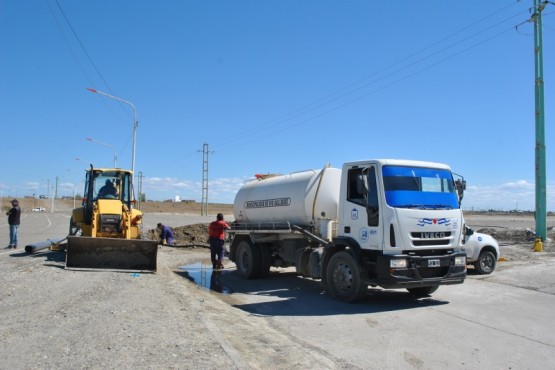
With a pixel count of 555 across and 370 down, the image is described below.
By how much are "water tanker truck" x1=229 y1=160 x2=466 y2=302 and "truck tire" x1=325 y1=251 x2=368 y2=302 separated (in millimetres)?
20

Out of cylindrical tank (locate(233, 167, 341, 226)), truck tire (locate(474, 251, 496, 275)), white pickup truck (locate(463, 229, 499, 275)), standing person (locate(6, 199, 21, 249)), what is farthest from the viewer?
standing person (locate(6, 199, 21, 249))

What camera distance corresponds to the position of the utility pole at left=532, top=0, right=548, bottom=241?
22.3 m

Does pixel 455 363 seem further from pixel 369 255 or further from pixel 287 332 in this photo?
pixel 369 255

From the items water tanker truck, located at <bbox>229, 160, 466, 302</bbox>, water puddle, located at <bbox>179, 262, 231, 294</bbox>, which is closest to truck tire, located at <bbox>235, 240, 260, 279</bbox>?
water puddle, located at <bbox>179, 262, 231, 294</bbox>

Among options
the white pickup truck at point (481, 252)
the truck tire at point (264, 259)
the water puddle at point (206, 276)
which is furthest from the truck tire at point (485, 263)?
the water puddle at point (206, 276)

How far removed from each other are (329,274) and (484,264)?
645 centimetres

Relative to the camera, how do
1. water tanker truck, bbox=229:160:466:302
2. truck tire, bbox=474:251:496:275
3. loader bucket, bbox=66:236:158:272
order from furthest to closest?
truck tire, bbox=474:251:496:275 < loader bucket, bbox=66:236:158:272 < water tanker truck, bbox=229:160:466:302

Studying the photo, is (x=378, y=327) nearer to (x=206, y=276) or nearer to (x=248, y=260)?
(x=248, y=260)

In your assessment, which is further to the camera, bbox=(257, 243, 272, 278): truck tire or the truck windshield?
bbox=(257, 243, 272, 278): truck tire

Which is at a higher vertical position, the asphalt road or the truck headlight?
the truck headlight

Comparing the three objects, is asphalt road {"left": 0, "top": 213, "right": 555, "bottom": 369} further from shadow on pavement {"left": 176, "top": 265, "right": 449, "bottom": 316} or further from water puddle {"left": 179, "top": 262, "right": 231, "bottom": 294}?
water puddle {"left": 179, "top": 262, "right": 231, "bottom": 294}

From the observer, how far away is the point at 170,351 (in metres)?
5.77

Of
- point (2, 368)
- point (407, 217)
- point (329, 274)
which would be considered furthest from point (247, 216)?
point (2, 368)

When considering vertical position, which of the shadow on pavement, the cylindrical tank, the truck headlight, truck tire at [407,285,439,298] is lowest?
the shadow on pavement
